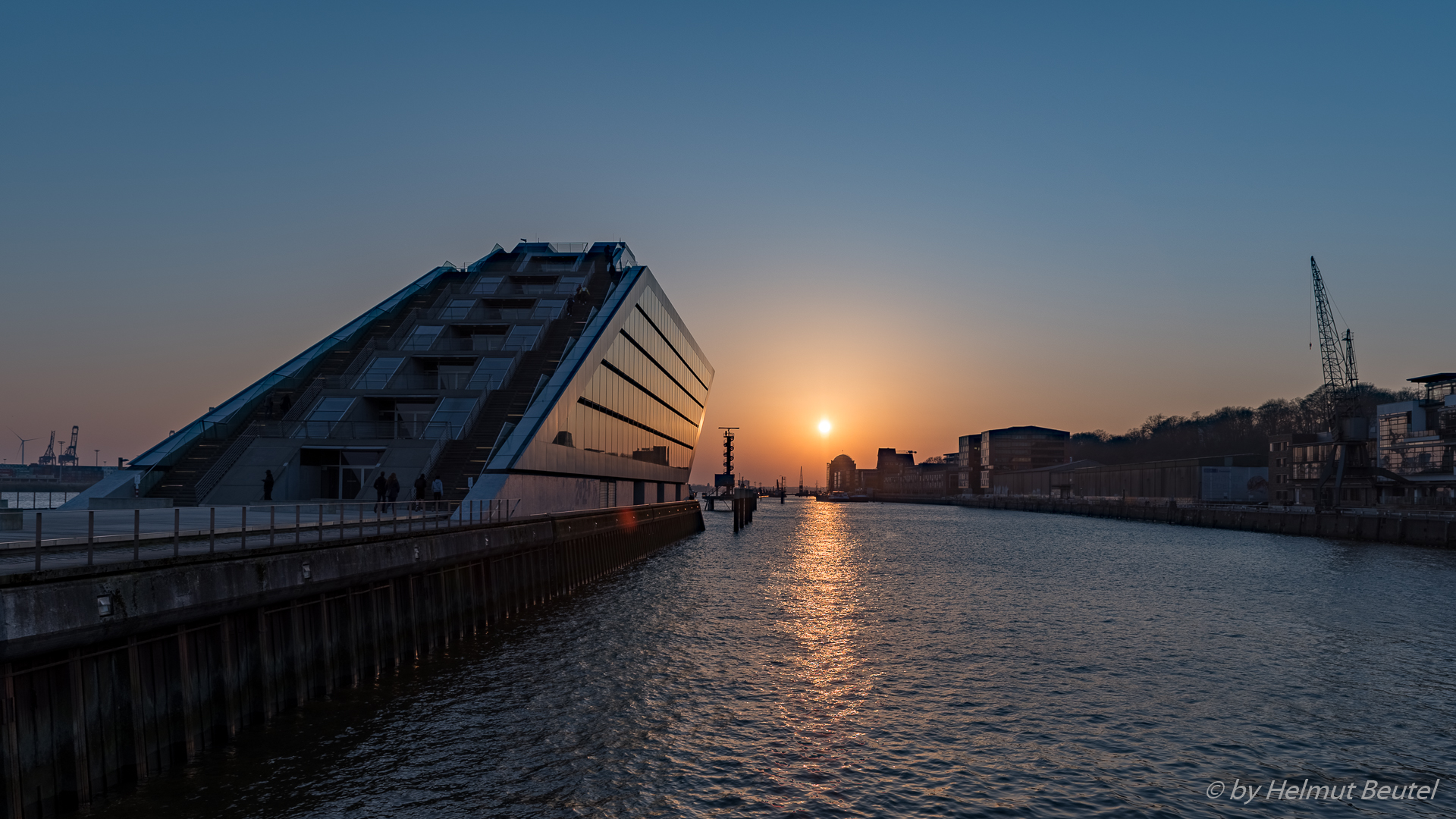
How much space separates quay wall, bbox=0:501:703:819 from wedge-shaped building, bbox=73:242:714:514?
16.4 metres

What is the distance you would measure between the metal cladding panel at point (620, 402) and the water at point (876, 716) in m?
10.7

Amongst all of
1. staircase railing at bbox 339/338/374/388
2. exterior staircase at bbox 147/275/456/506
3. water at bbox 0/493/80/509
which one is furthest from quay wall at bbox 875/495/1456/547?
water at bbox 0/493/80/509

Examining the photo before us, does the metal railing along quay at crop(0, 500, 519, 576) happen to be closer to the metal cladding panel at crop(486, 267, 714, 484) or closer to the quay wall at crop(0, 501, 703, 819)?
the quay wall at crop(0, 501, 703, 819)

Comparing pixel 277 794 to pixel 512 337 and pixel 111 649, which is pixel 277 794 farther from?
pixel 512 337

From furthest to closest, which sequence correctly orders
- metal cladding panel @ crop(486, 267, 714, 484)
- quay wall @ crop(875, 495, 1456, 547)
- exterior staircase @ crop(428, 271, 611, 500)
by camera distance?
quay wall @ crop(875, 495, 1456, 547)
metal cladding panel @ crop(486, 267, 714, 484)
exterior staircase @ crop(428, 271, 611, 500)

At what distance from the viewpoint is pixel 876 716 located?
20.5 metres

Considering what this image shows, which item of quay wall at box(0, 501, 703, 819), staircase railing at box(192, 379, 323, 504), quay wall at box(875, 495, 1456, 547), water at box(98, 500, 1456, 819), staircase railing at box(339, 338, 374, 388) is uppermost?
staircase railing at box(339, 338, 374, 388)

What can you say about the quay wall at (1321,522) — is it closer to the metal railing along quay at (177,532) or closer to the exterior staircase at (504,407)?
the exterior staircase at (504,407)

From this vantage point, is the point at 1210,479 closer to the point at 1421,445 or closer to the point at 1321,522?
the point at 1421,445

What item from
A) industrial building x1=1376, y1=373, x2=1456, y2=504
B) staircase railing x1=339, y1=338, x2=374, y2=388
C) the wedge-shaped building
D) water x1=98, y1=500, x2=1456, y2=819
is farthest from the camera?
industrial building x1=1376, y1=373, x2=1456, y2=504

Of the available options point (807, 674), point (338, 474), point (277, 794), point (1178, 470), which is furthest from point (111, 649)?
point (1178, 470)

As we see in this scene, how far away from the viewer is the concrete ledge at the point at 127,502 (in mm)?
35281

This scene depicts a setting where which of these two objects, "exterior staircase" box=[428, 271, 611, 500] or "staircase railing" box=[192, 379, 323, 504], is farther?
"exterior staircase" box=[428, 271, 611, 500]

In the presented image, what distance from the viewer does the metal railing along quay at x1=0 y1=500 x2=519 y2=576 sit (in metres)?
14.7
